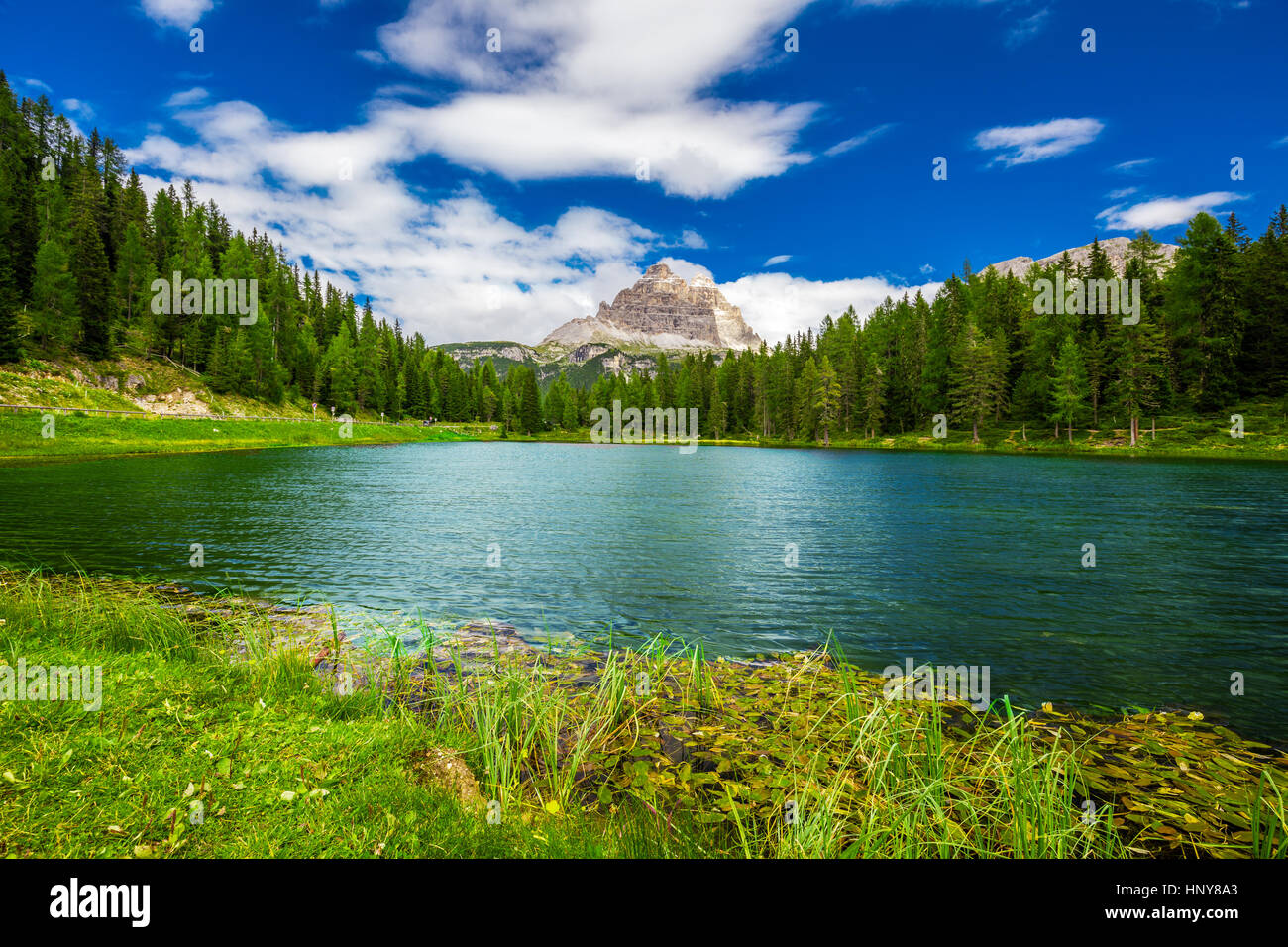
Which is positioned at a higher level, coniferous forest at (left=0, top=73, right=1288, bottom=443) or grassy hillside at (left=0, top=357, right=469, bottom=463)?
coniferous forest at (left=0, top=73, right=1288, bottom=443)

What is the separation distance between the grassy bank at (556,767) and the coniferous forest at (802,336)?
88.6 meters

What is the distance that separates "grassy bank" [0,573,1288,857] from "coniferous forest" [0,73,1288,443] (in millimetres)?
88588

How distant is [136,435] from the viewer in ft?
208

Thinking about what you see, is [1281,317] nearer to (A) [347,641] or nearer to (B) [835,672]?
(B) [835,672]

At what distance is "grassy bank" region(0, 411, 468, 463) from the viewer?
49.8 metres

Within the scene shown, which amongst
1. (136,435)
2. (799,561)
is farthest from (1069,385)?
(136,435)

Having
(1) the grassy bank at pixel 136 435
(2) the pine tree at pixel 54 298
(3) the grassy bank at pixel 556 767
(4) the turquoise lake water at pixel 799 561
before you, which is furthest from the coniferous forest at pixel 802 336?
(3) the grassy bank at pixel 556 767

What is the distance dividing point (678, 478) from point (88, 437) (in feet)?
194

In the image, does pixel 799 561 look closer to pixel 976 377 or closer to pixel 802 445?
pixel 976 377

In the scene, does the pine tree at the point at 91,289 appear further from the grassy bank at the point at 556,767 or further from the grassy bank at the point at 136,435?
the grassy bank at the point at 556,767

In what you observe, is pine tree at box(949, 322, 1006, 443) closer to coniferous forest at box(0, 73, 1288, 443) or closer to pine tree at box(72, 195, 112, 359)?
coniferous forest at box(0, 73, 1288, 443)

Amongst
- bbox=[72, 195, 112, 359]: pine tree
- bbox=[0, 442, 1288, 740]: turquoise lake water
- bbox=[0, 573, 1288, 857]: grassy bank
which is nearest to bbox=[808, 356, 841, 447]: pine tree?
bbox=[0, 442, 1288, 740]: turquoise lake water

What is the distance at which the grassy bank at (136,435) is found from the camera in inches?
1959
